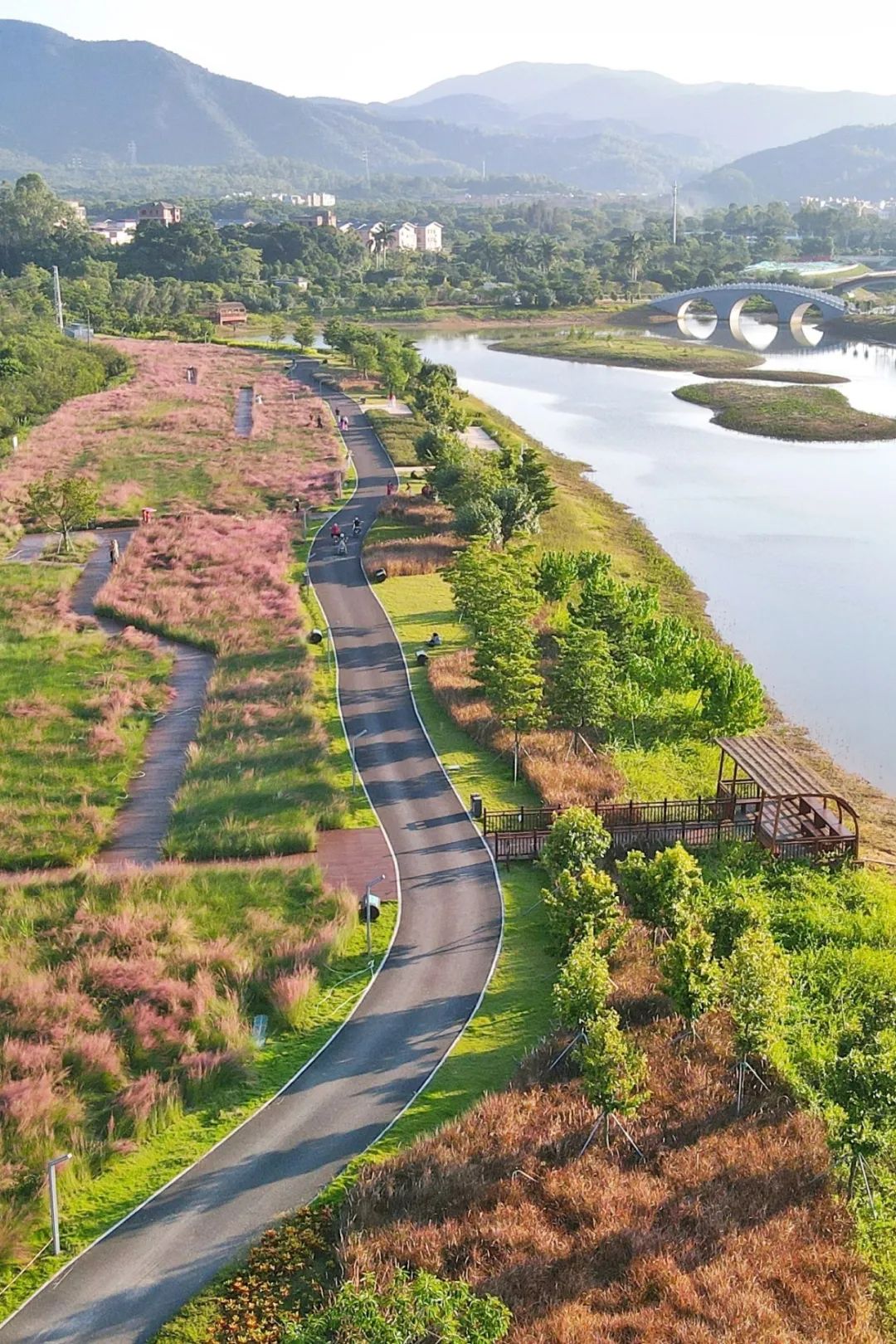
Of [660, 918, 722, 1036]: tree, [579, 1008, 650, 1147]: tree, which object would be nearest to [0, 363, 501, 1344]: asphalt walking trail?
[579, 1008, 650, 1147]: tree

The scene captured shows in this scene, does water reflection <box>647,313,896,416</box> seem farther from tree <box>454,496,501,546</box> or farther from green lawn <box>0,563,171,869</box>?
green lawn <box>0,563,171,869</box>

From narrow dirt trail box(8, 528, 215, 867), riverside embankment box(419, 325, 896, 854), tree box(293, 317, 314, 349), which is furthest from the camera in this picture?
tree box(293, 317, 314, 349)

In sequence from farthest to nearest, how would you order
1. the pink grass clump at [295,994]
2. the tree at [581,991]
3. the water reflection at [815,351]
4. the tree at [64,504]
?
1. the water reflection at [815,351]
2. the tree at [64,504]
3. the pink grass clump at [295,994]
4. the tree at [581,991]

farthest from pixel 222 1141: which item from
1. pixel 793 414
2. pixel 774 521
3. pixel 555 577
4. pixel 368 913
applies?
pixel 793 414

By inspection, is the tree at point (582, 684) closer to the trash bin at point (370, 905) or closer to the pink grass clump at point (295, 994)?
the trash bin at point (370, 905)

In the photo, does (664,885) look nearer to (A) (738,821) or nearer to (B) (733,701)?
(A) (738,821)

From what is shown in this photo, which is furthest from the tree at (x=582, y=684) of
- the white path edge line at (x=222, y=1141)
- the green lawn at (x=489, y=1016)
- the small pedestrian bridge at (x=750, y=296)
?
the small pedestrian bridge at (x=750, y=296)
